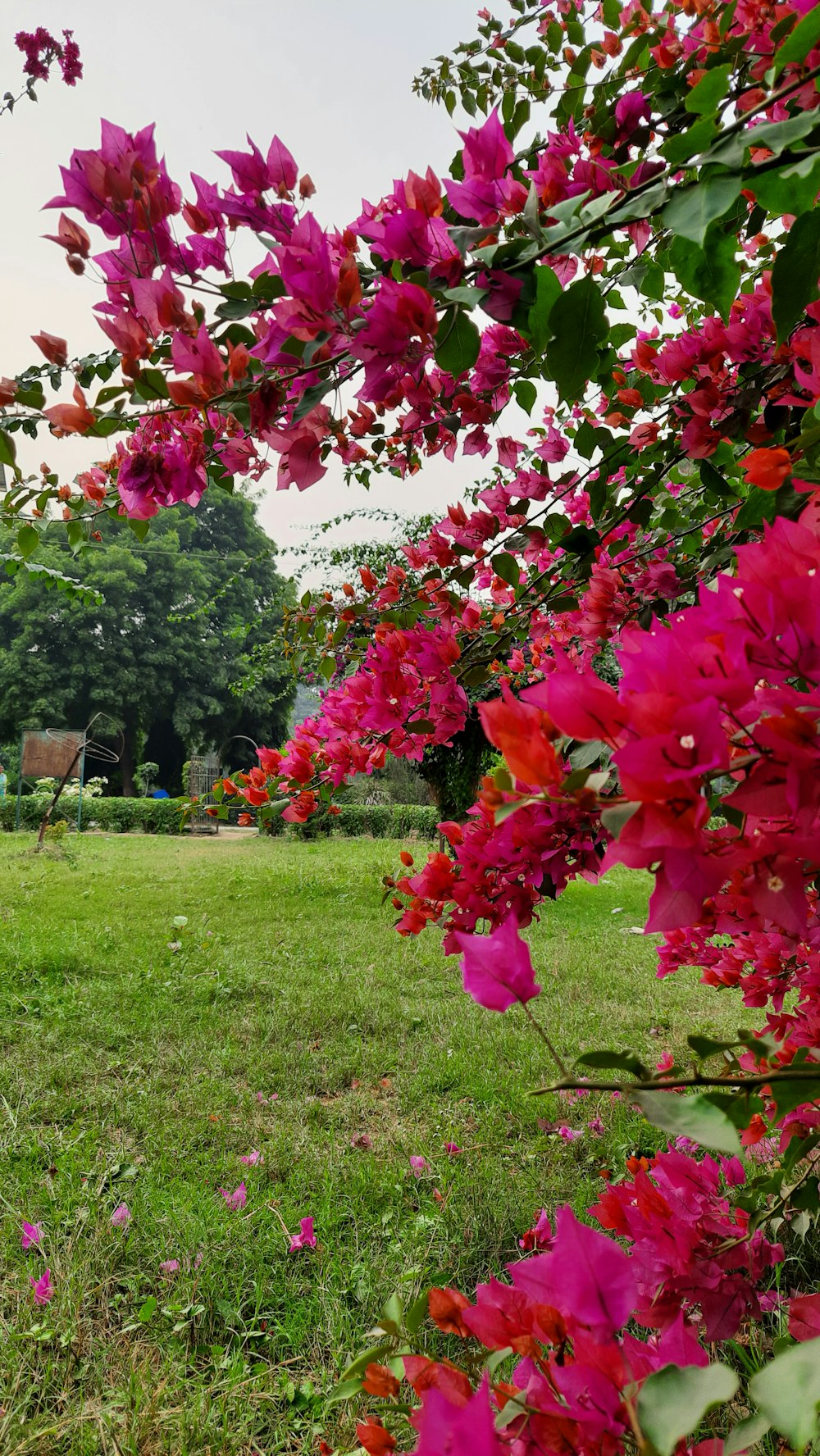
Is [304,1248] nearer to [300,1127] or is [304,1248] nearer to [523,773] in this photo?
[300,1127]

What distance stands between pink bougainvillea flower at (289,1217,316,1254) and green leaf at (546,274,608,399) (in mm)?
1603

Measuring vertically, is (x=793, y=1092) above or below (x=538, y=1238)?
above

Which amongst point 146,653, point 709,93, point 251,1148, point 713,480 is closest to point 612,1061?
point 709,93

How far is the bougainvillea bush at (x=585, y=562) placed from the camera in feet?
1.17

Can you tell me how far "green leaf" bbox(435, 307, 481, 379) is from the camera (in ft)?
1.80

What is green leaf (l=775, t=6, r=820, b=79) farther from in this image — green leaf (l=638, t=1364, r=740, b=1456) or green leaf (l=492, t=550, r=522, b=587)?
green leaf (l=638, t=1364, r=740, b=1456)

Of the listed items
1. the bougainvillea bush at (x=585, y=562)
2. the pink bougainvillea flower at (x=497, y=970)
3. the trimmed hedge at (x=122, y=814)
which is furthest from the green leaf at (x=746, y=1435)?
the trimmed hedge at (x=122, y=814)

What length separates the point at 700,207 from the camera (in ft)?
1.46

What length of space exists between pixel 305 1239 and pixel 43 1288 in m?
0.48

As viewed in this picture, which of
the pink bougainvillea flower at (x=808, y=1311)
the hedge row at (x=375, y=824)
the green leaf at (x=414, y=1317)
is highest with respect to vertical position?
the green leaf at (x=414, y=1317)

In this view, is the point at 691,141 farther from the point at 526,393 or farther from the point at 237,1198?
the point at 237,1198

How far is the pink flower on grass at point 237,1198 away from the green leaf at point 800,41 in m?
1.97

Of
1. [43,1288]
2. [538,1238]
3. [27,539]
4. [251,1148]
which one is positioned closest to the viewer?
[27,539]

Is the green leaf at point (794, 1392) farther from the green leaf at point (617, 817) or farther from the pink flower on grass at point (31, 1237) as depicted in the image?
the pink flower on grass at point (31, 1237)
